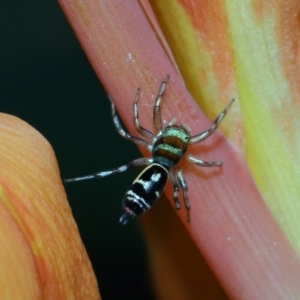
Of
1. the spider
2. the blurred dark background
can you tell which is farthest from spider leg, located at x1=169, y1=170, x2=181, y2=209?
the blurred dark background

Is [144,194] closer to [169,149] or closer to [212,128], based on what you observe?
[169,149]

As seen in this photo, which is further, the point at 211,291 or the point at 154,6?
the point at 211,291

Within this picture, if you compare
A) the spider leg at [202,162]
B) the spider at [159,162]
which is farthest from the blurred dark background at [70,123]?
the spider leg at [202,162]

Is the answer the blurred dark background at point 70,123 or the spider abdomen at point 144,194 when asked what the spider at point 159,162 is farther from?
the blurred dark background at point 70,123

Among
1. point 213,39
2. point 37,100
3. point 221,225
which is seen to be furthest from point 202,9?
point 37,100

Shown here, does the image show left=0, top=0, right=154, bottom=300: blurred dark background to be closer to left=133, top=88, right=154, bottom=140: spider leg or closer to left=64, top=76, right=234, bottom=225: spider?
left=64, top=76, right=234, bottom=225: spider

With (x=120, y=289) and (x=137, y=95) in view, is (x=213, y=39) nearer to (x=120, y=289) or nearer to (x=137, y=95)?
(x=137, y=95)
